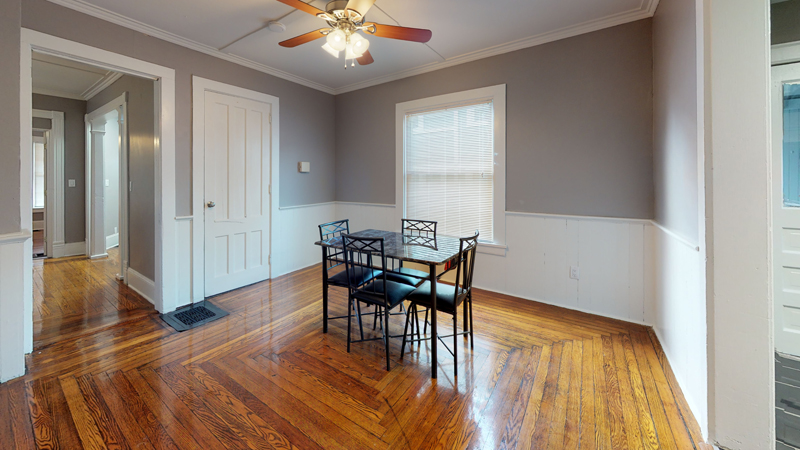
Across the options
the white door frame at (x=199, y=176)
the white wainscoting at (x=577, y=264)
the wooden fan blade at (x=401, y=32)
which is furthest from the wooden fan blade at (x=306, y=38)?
the white wainscoting at (x=577, y=264)

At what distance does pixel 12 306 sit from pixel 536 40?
15.1 ft

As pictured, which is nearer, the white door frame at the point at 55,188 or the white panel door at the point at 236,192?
the white panel door at the point at 236,192

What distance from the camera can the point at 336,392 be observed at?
6.16 feet

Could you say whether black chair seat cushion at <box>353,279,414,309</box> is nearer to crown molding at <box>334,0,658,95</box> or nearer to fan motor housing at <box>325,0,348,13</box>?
fan motor housing at <box>325,0,348,13</box>

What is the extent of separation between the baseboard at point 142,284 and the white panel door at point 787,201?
5361 millimetres

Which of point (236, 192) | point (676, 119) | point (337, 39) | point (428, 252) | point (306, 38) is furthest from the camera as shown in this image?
point (236, 192)

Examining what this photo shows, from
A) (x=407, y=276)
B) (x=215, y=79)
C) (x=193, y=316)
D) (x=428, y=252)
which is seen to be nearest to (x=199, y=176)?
(x=215, y=79)

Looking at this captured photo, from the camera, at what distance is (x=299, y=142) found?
14.2 feet

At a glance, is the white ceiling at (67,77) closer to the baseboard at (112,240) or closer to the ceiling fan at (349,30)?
the baseboard at (112,240)

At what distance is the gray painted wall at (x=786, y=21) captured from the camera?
2170 millimetres

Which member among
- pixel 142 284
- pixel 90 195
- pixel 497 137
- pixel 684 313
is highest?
pixel 497 137

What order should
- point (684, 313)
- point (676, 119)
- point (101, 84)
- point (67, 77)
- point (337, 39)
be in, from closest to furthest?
point (684, 313)
point (676, 119)
point (337, 39)
point (67, 77)
point (101, 84)

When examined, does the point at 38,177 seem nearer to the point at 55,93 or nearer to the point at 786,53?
the point at 55,93

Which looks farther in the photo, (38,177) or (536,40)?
(38,177)
